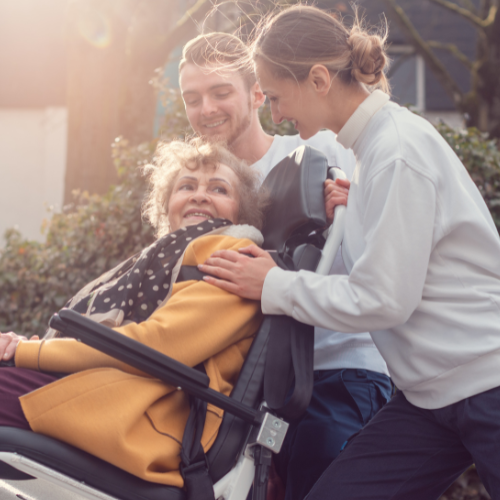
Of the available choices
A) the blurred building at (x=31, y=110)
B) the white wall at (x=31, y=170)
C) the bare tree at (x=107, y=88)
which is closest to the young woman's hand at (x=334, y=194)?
the bare tree at (x=107, y=88)

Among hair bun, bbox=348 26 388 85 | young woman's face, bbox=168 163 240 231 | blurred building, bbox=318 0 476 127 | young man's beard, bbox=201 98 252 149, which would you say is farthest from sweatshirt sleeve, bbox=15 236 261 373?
blurred building, bbox=318 0 476 127

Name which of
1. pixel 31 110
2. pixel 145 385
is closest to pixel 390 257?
pixel 145 385

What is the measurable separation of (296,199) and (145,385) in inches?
34.3

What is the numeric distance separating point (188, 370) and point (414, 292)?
62 cm

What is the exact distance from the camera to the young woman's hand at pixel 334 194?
2031 mm

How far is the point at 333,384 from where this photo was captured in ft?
6.84

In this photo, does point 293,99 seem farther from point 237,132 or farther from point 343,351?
point 237,132

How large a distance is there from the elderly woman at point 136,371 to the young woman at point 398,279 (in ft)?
0.45

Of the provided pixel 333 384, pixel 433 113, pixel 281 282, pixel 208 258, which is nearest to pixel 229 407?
pixel 281 282

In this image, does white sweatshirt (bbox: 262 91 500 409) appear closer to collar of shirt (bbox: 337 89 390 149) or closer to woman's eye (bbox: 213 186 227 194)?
collar of shirt (bbox: 337 89 390 149)

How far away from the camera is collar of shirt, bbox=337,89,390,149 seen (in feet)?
5.74

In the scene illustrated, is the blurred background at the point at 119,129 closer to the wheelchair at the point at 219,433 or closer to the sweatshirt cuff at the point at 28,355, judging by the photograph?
the wheelchair at the point at 219,433

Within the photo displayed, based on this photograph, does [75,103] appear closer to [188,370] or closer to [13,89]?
[188,370]

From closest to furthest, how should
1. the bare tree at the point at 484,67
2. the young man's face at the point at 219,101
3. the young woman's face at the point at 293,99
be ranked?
the young woman's face at the point at 293,99 → the young man's face at the point at 219,101 → the bare tree at the point at 484,67
